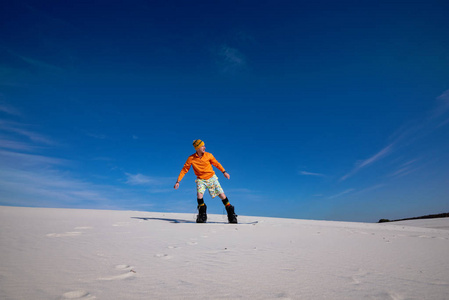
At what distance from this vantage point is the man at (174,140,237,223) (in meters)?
6.93

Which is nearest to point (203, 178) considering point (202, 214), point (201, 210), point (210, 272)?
point (201, 210)

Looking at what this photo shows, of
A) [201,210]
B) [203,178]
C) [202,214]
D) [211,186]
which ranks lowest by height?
[202,214]

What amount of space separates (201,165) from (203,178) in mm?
413

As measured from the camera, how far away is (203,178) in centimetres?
715

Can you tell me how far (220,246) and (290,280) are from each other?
151 cm

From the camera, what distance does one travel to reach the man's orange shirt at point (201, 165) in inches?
283

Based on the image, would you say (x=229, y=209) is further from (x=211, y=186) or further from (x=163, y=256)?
(x=163, y=256)

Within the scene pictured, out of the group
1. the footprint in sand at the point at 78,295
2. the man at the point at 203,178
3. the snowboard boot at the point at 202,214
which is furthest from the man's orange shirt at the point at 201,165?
the footprint in sand at the point at 78,295

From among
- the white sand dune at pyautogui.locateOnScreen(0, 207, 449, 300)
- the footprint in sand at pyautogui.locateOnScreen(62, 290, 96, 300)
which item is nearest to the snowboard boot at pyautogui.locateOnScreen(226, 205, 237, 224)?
the white sand dune at pyautogui.locateOnScreen(0, 207, 449, 300)

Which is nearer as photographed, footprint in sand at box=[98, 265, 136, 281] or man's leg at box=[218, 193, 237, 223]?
footprint in sand at box=[98, 265, 136, 281]

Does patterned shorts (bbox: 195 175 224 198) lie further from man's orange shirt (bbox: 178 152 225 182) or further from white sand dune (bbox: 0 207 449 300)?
white sand dune (bbox: 0 207 449 300)

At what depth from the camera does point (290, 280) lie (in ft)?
5.83

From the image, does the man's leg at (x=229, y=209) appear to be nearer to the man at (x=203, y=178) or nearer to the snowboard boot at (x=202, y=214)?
the man at (x=203, y=178)

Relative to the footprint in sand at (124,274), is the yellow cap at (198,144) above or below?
above
